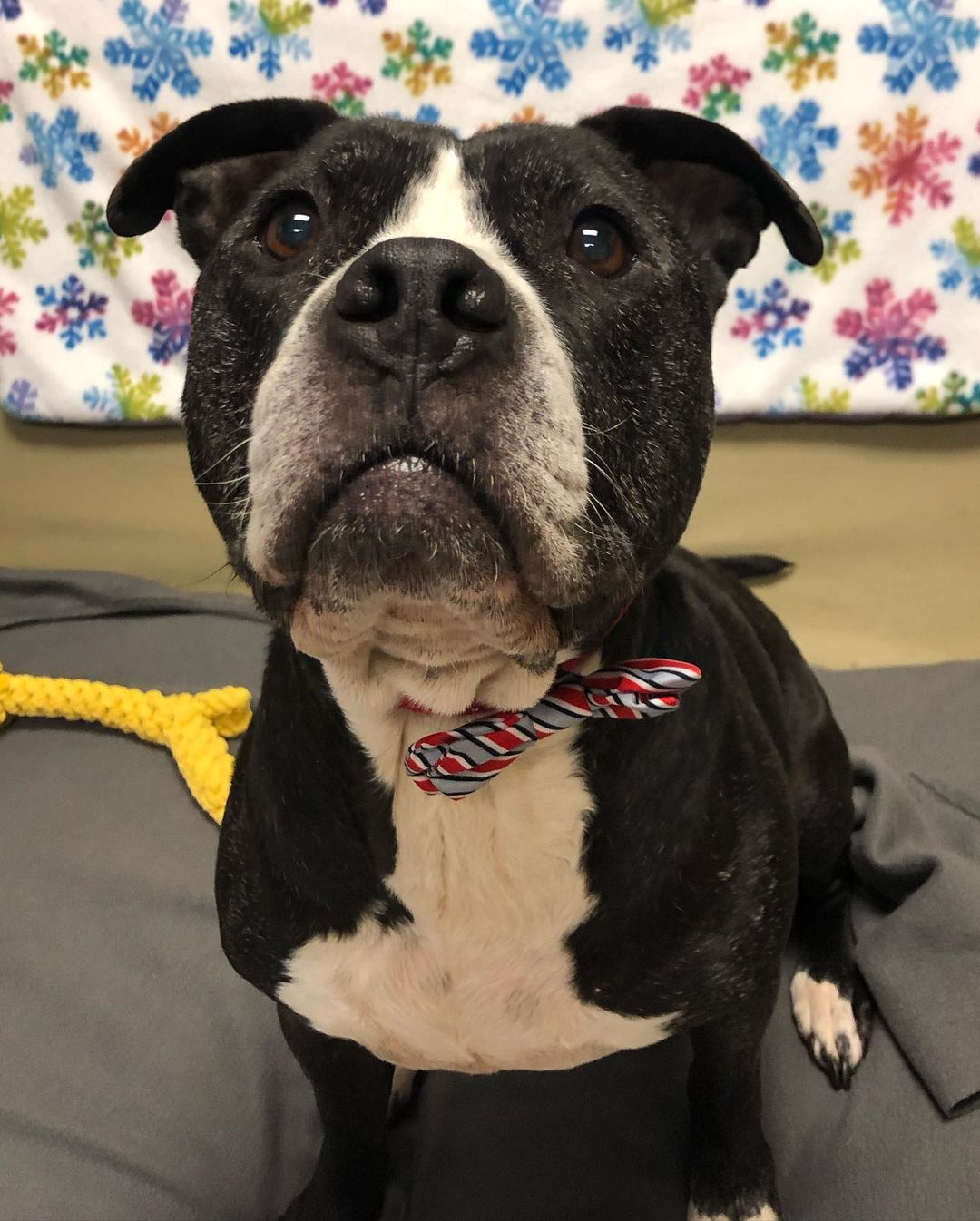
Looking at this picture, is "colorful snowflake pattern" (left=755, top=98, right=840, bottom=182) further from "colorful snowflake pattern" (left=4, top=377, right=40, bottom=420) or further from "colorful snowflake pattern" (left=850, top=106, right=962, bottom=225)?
"colorful snowflake pattern" (left=4, top=377, right=40, bottom=420)

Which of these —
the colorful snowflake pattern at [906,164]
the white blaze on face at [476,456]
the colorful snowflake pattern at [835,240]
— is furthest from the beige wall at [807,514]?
the white blaze on face at [476,456]

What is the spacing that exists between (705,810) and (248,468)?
56cm

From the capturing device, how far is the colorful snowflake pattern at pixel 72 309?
2.17 meters

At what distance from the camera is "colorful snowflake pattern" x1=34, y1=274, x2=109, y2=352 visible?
2172 mm

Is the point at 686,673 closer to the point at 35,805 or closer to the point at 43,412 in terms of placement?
the point at 35,805

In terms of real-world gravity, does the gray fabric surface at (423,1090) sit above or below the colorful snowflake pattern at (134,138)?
below

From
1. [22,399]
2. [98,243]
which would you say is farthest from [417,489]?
[22,399]

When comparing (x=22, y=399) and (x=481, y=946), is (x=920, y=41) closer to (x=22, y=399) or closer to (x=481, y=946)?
(x=481, y=946)

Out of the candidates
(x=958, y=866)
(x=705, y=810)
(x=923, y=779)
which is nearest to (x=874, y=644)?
(x=923, y=779)

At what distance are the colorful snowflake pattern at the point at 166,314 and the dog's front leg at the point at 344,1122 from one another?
144 cm

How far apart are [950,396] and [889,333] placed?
6.6 inches

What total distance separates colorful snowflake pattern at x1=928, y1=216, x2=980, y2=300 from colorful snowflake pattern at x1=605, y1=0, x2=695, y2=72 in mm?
590

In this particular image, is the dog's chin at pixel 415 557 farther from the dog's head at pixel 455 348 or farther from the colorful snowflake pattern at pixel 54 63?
the colorful snowflake pattern at pixel 54 63

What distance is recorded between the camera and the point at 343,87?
201cm
